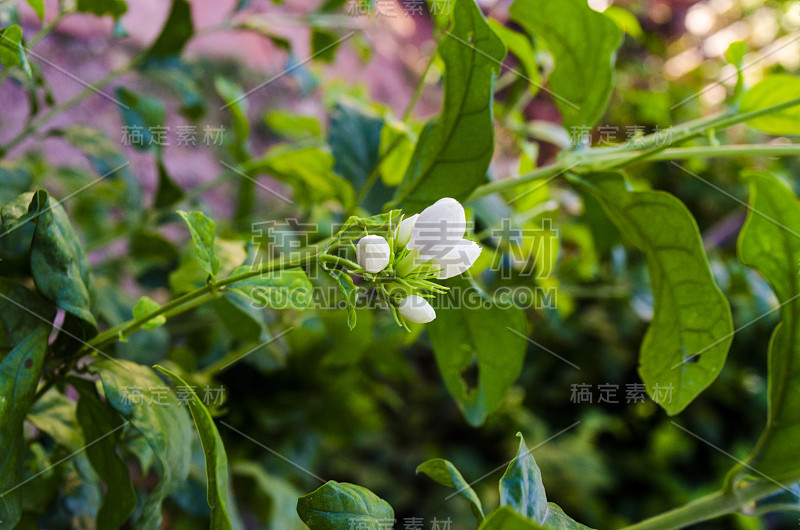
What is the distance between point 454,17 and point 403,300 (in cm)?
20

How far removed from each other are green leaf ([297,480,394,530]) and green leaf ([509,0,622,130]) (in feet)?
1.15

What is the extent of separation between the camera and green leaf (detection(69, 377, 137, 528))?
1.24 ft

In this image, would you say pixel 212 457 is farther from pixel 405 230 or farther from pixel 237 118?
pixel 237 118

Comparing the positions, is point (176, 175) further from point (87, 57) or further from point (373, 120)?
point (373, 120)

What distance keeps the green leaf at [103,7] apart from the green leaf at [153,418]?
0.36 meters

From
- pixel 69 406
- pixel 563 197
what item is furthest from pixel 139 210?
pixel 563 197

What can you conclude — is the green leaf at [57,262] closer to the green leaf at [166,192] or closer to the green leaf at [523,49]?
the green leaf at [166,192]

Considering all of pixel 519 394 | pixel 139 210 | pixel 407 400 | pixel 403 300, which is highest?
pixel 403 300

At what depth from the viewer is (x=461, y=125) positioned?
40 centimetres

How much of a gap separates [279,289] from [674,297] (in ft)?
1.01

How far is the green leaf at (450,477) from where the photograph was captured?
34cm

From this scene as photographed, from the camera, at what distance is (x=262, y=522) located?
846 millimetres

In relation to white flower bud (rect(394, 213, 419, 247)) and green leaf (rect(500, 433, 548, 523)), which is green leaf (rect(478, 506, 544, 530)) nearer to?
green leaf (rect(500, 433, 548, 523))

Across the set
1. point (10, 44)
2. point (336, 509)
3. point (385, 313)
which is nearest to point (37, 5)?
point (10, 44)
